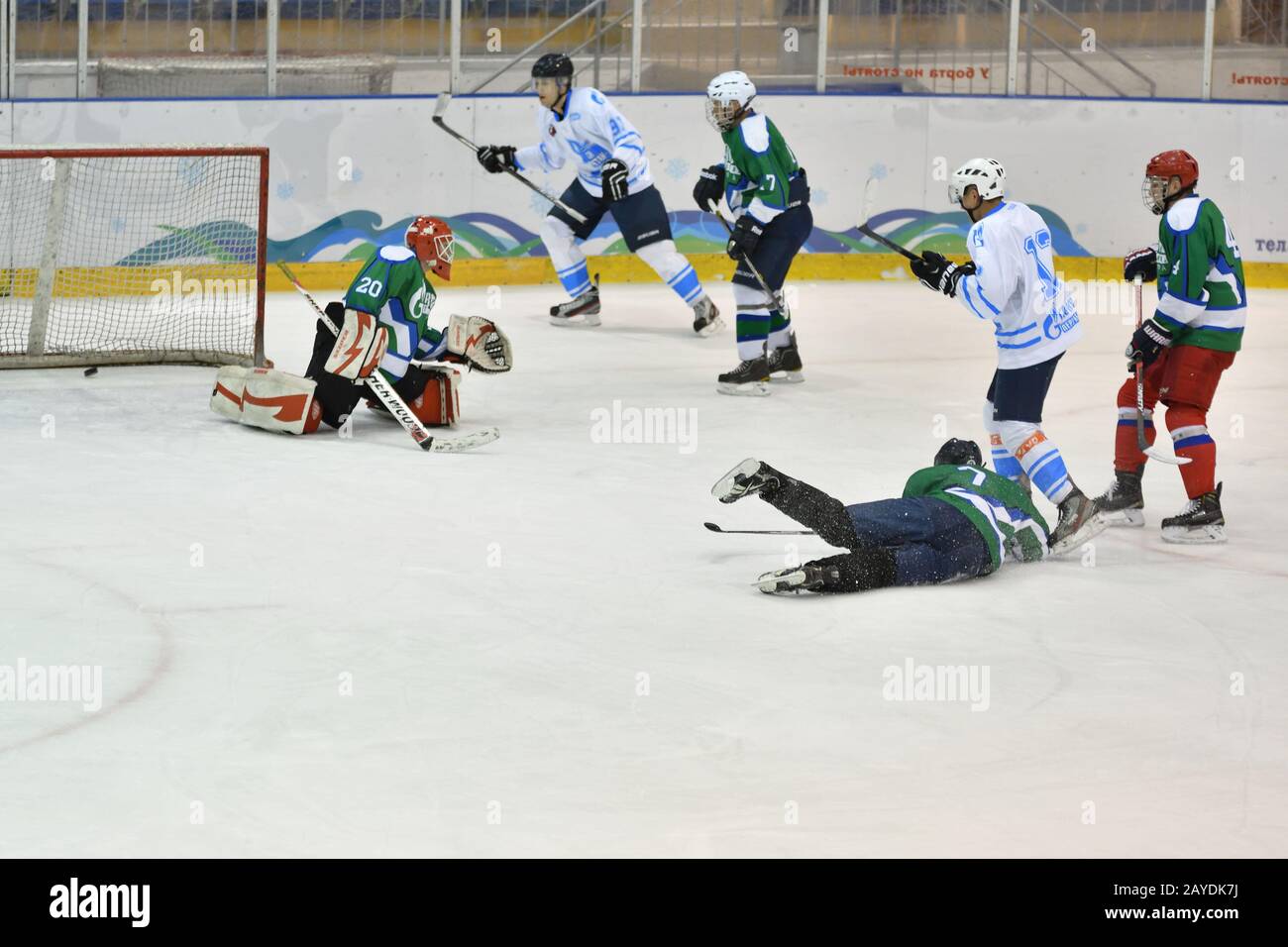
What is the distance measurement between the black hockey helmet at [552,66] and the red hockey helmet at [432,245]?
2.58 meters

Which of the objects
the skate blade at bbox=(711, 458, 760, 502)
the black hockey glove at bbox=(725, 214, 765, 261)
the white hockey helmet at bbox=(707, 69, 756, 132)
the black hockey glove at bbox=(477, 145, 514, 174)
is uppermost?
the white hockey helmet at bbox=(707, 69, 756, 132)

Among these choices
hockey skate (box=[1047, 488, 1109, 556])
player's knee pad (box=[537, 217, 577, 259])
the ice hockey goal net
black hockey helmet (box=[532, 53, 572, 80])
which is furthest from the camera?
player's knee pad (box=[537, 217, 577, 259])

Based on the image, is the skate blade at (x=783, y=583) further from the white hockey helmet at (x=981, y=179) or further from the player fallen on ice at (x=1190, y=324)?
the player fallen on ice at (x=1190, y=324)

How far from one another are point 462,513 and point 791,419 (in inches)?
80.1

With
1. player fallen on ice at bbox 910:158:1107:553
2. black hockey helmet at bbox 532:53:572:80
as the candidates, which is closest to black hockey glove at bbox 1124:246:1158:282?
player fallen on ice at bbox 910:158:1107:553

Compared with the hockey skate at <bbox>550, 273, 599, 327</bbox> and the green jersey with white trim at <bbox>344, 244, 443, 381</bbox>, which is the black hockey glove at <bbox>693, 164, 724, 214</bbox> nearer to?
the hockey skate at <bbox>550, 273, 599, 327</bbox>

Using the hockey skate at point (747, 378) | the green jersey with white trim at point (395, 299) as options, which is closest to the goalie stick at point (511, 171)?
the hockey skate at point (747, 378)

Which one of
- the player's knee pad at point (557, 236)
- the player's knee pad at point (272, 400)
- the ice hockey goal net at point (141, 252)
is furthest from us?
the player's knee pad at point (557, 236)

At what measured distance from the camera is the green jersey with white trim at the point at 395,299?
6363mm

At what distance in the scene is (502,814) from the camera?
125 inches

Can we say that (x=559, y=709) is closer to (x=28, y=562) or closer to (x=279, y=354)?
(x=28, y=562)

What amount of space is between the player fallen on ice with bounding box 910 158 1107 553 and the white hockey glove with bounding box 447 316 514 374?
2.03m

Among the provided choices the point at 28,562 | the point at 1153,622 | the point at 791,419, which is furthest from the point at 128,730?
the point at 791,419

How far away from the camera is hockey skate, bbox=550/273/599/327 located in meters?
9.48
